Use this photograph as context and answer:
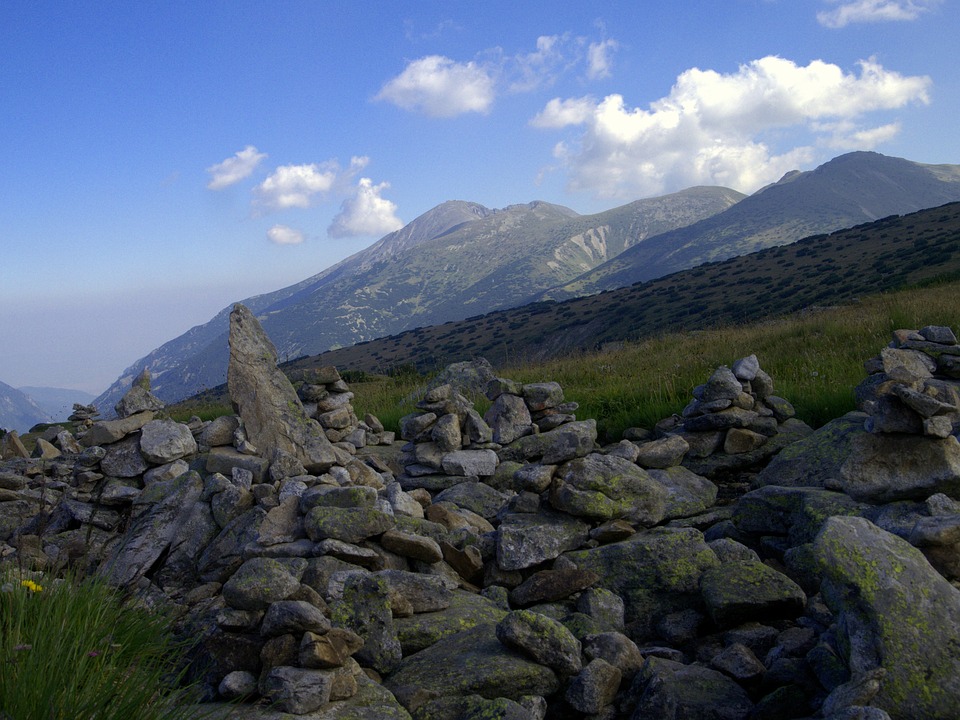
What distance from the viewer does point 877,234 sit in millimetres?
87250

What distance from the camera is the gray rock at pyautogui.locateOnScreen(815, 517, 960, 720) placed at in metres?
3.96

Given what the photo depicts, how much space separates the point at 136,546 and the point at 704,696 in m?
6.20

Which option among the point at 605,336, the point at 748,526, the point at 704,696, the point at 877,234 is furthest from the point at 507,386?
the point at 877,234

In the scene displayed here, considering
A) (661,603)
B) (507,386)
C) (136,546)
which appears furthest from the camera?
(507,386)

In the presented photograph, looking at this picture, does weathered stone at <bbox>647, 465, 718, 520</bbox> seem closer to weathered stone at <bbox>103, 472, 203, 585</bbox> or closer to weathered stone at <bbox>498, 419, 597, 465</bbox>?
weathered stone at <bbox>498, 419, 597, 465</bbox>

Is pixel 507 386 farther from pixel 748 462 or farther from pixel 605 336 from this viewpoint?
pixel 605 336

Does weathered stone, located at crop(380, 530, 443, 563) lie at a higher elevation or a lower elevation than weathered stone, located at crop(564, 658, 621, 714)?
higher

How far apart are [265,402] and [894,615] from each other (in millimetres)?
9778

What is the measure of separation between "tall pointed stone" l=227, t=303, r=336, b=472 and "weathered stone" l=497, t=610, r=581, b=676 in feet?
21.5

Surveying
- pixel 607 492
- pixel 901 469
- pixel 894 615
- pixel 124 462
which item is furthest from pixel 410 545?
pixel 124 462

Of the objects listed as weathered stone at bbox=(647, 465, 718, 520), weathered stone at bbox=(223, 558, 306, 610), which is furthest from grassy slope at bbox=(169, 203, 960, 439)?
weathered stone at bbox=(223, 558, 306, 610)

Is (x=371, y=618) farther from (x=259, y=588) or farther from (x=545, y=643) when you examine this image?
(x=545, y=643)

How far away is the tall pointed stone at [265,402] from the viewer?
453 inches

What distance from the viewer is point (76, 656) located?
351cm
